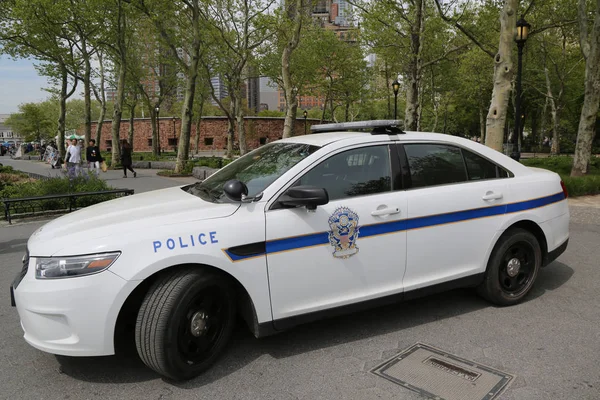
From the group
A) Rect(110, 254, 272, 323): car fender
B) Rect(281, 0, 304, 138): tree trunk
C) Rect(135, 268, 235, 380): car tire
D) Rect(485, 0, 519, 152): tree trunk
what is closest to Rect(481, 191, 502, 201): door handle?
Rect(110, 254, 272, 323): car fender

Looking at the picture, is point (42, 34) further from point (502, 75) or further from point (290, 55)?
point (502, 75)

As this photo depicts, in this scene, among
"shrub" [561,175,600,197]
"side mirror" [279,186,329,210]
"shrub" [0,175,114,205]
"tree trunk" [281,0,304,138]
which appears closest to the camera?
"side mirror" [279,186,329,210]

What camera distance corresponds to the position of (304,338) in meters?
3.86

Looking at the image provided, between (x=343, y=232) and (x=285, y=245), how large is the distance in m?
0.50

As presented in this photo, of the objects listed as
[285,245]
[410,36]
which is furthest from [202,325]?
[410,36]

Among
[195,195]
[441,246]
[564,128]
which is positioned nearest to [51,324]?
[195,195]

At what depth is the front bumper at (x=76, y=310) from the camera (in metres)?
2.87

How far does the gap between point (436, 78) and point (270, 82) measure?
1618 cm

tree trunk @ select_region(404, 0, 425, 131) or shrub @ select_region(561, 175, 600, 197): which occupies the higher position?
tree trunk @ select_region(404, 0, 425, 131)

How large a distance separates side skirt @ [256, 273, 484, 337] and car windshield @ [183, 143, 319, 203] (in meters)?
0.99

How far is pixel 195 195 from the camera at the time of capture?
394 centimetres

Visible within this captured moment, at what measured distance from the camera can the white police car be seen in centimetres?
295

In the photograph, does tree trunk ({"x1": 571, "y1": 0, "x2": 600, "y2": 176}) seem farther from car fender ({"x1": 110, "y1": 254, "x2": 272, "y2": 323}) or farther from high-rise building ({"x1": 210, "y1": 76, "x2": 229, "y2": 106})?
high-rise building ({"x1": 210, "y1": 76, "x2": 229, "y2": 106})

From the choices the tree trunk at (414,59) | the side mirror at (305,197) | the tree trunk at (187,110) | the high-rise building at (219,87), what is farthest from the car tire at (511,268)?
the high-rise building at (219,87)
